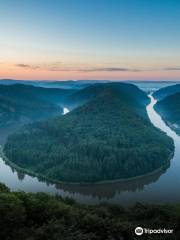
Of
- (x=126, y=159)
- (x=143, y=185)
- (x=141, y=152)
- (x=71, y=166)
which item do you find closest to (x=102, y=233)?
(x=143, y=185)

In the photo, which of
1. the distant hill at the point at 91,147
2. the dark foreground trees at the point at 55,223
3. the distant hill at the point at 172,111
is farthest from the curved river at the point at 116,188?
the distant hill at the point at 172,111

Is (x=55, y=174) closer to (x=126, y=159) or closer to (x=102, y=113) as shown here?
(x=126, y=159)

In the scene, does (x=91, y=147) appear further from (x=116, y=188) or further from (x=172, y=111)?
(x=172, y=111)

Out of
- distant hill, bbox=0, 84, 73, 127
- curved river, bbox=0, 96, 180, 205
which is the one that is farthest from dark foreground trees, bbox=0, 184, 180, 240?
distant hill, bbox=0, 84, 73, 127

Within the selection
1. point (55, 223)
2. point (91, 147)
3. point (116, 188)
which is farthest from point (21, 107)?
point (55, 223)

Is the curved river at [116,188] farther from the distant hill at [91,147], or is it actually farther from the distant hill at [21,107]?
the distant hill at [21,107]

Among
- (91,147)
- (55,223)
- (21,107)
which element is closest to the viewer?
(55,223)

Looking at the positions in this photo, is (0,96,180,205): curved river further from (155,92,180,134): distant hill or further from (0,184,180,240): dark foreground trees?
(155,92,180,134): distant hill
